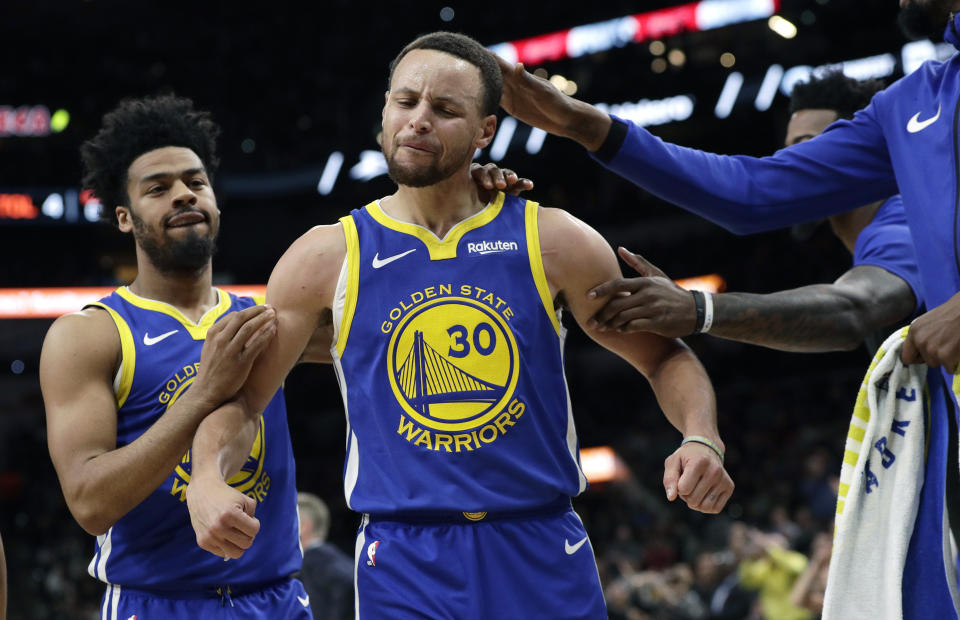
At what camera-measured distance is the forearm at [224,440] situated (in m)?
2.87

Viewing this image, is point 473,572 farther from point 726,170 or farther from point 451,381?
point 726,170

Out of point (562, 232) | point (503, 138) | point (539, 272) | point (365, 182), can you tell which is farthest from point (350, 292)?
point (365, 182)

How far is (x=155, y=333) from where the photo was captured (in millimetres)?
3641

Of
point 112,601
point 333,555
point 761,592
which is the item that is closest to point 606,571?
point 761,592

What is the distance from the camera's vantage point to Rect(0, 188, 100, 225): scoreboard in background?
19.6 m

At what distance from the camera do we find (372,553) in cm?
287

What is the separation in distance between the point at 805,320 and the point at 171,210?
2250 millimetres

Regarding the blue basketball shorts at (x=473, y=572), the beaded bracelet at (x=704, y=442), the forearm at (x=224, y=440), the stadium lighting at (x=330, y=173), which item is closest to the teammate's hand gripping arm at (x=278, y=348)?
the forearm at (x=224, y=440)

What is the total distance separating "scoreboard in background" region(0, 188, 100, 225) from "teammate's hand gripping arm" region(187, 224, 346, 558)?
57.8 ft

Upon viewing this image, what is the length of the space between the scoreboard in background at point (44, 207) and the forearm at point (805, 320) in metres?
17.7

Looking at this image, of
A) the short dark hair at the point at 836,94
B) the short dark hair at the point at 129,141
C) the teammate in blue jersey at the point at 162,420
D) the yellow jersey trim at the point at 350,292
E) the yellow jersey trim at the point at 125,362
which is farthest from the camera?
the short dark hair at the point at 836,94

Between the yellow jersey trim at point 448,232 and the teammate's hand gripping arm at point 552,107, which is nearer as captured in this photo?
the yellow jersey trim at point 448,232

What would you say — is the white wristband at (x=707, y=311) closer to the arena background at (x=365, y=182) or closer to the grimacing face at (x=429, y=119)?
the grimacing face at (x=429, y=119)

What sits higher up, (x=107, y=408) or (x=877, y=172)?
(x=877, y=172)
